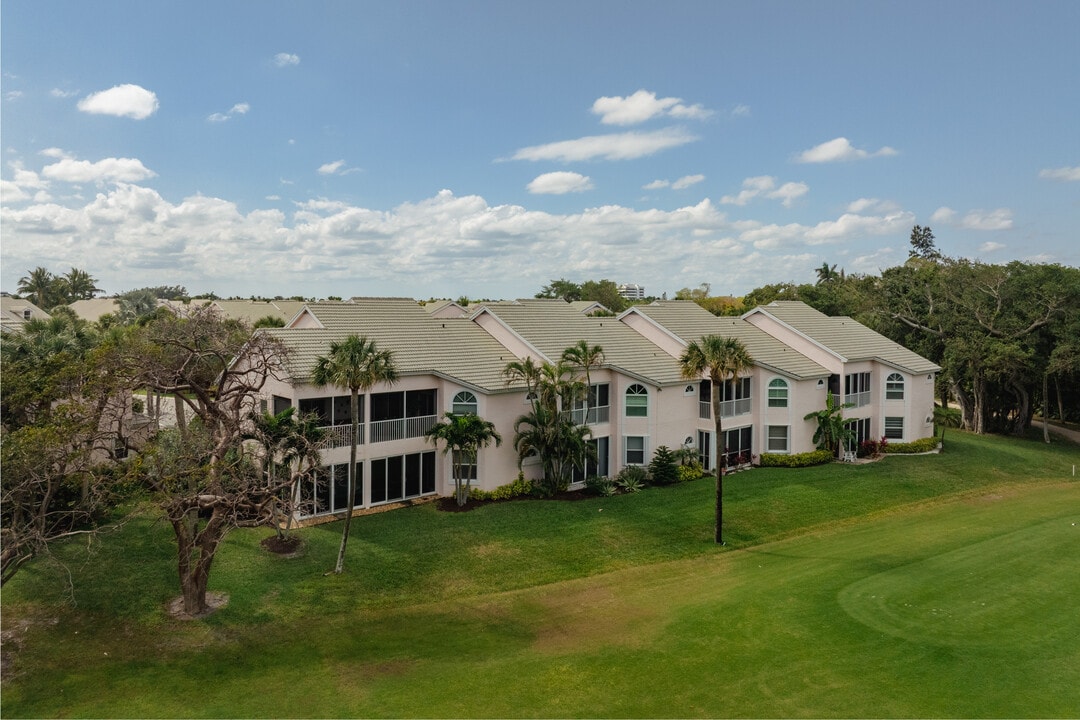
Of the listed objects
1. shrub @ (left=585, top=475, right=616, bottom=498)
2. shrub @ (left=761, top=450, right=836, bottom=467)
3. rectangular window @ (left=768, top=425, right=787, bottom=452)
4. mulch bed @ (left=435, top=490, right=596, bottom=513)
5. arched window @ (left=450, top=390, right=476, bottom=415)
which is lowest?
mulch bed @ (left=435, top=490, right=596, bottom=513)

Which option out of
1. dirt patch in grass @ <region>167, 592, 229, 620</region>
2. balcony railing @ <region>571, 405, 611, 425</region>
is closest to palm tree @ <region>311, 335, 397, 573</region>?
dirt patch in grass @ <region>167, 592, 229, 620</region>

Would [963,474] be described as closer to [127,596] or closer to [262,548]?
[262,548]

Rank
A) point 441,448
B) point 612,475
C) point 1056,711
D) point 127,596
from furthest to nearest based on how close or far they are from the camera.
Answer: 1. point 612,475
2. point 441,448
3. point 127,596
4. point 1056,711

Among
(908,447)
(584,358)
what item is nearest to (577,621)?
(584,358)

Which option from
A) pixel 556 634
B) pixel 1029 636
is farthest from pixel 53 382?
pixel 1029 636

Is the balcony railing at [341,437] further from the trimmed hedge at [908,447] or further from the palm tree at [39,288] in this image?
the palm tree at [39,288]

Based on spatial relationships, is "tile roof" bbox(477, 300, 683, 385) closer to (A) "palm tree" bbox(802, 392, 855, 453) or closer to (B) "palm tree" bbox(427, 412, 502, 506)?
(B) "palm tree" bbox(427, 412, 502, 506)

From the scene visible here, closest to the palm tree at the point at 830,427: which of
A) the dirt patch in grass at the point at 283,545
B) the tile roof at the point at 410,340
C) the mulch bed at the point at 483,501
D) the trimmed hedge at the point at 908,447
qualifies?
the trimmed hedge at the point at 908,447
